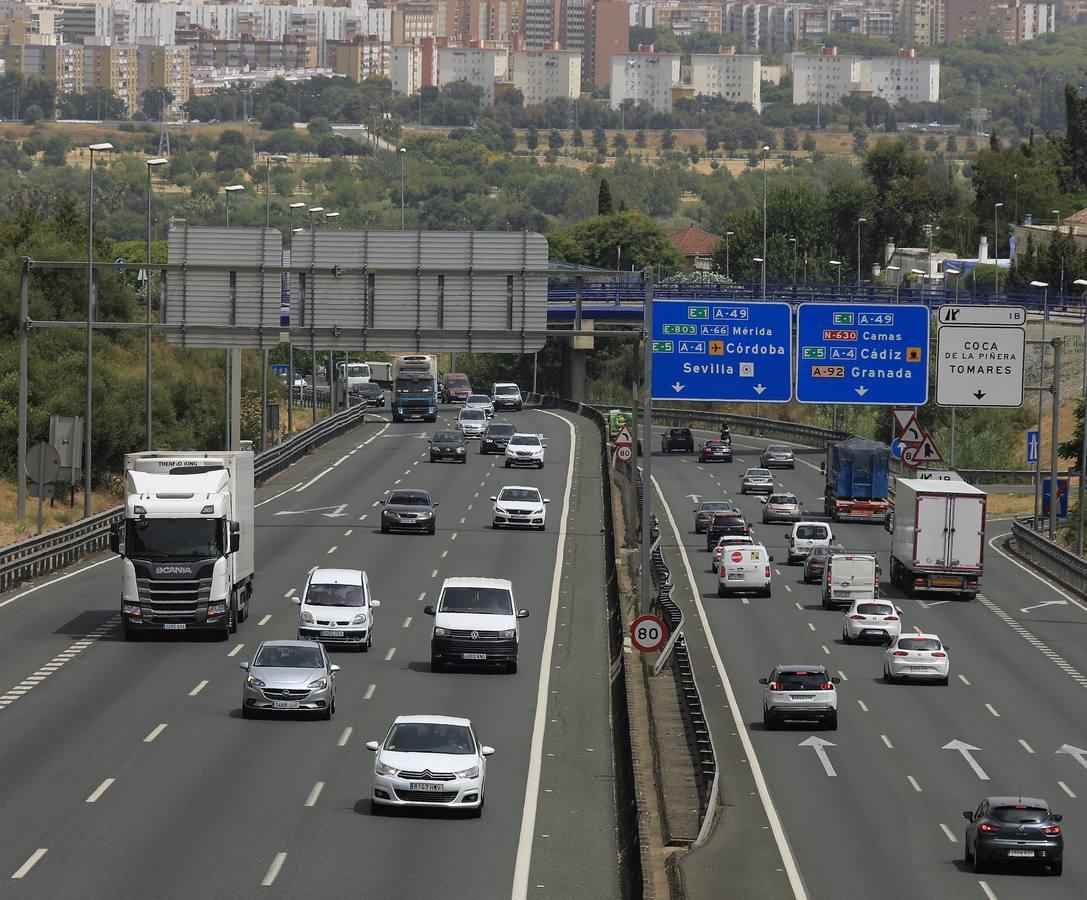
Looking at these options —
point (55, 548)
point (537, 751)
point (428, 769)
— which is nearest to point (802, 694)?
point (537, 751)

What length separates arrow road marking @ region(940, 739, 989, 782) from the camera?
36.8 m

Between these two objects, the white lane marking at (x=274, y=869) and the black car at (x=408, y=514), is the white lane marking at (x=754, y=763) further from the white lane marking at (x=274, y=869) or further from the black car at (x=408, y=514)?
the black car at (x=408, y=514)

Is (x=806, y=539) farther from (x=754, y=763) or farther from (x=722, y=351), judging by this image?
(x=754, y=763)

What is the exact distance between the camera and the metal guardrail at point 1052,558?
64.3 meters

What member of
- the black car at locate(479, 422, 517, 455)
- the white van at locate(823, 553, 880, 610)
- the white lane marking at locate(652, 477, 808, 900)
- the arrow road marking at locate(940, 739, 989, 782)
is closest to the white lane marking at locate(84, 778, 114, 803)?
the white lane marking at locate(652, 477, 808, 900)

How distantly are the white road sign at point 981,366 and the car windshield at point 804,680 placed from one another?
72.6ft

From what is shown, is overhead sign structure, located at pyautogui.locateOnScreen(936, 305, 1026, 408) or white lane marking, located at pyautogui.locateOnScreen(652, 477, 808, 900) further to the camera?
overhead sign structure, located at pyautogui.locateOnScreen(936, 305, 1026, 408)

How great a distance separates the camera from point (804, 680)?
133 feet

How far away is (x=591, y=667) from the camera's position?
141ft

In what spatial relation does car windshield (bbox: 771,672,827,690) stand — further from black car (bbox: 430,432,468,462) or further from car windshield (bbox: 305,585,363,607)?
black car (bbox: 430,432,468,462)

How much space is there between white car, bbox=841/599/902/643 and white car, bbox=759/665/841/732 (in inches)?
456

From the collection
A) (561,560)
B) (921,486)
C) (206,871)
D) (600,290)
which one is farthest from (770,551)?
(206,871)

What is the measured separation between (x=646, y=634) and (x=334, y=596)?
26.3 feet

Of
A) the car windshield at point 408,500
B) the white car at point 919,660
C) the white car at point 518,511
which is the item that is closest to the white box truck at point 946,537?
the white car at point 518,511
